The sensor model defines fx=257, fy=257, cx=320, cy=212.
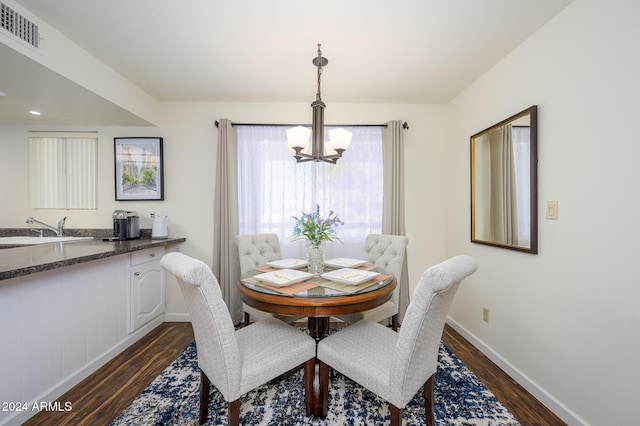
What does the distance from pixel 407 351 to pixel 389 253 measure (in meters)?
1.20

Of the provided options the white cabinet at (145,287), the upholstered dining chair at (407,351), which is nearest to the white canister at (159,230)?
the white cabinet at (145,287)

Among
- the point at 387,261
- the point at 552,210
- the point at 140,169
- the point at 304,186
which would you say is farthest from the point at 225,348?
the point at 140,169

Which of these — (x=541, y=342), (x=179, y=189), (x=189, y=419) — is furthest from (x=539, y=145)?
(x=179, y=189)

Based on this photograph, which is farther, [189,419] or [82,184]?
[82,184]

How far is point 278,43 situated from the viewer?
1915 mm

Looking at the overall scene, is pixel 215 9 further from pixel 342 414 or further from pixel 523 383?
pixel 523 383

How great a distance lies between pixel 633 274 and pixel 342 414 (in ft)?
5.58

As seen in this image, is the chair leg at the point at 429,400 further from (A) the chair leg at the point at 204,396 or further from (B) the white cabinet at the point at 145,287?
(B) the white cabinet at the point at 145,287

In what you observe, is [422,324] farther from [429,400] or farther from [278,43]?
[278,43]

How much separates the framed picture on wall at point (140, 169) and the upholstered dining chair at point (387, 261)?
8.03ft

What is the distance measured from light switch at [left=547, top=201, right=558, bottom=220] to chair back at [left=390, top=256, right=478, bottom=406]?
871 millimetres

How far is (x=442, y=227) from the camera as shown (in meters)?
3.04

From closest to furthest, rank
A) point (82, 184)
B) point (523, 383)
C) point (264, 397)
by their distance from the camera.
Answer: point (264, 397)
point (523, 383)
point (82, 184)

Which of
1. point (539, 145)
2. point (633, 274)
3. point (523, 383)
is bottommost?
point (523, 383)
